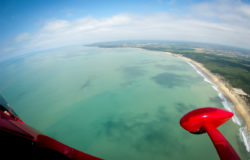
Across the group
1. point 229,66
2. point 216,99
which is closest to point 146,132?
point 216,99

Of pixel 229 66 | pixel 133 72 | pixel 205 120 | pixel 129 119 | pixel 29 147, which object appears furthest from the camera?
pixel 229 66

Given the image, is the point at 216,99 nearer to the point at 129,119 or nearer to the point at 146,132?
the point at 146,132

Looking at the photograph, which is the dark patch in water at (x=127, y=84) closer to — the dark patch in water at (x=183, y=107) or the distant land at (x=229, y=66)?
the dark patch in water at (x=183, y=107)

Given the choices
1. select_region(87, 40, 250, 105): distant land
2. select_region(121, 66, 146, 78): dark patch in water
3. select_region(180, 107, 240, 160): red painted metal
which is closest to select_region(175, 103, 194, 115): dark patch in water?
select_region(87, 40, 250, 105): distant land

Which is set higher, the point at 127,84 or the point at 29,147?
the point at 29,147

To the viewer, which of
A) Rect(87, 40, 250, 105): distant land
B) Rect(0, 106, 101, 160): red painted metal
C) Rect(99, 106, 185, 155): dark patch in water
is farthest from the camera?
Rect(87, 40, 250, 105): distant land

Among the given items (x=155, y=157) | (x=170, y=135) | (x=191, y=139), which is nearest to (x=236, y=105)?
(x=191, y=139)

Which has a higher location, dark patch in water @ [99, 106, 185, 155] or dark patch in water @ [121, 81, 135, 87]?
dark patch in water @ [121, 81, 135, 87]

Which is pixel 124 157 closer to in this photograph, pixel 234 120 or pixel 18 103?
pixel 234 120

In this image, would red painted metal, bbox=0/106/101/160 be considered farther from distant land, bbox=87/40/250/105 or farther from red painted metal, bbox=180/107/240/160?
distant land, bbox=87/40/250/105

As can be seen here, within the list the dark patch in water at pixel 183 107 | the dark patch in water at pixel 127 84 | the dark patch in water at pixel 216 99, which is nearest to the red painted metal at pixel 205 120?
the dark patch in water at pixel 183 107

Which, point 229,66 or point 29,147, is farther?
point 229,66

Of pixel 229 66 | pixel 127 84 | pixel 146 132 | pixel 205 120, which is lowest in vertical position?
pixel 146 132
